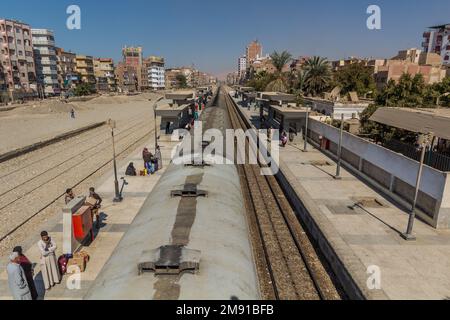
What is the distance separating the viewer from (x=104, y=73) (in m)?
163

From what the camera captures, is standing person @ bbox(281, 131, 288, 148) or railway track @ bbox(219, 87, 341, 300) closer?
railway track @ bbox(219, 87, 341, 300)

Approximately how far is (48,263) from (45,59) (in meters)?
123

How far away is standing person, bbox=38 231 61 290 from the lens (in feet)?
34.0

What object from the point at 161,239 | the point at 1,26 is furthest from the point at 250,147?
the point at 1,26

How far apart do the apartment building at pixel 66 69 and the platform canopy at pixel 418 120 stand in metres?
129

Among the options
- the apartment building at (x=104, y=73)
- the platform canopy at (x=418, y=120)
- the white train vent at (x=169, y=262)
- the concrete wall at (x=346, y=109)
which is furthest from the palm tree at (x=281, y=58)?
the apartment building at (x=104, y=73)

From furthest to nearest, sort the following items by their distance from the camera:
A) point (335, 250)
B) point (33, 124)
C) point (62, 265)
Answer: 1. point (33, 124)
2. point (335, 250)
3. point (62, 265)

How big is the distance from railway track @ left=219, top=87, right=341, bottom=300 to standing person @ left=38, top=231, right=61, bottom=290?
745 cm

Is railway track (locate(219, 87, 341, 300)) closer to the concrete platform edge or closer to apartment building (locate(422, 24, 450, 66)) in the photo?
the concrete platform edge

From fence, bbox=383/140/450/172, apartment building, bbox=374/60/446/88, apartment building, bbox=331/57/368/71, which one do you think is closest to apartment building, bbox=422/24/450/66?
apartment building, bbox=331/57/368/71

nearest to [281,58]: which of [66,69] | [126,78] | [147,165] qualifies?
[147,165]

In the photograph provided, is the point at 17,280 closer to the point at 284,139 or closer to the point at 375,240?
the point at 375,240

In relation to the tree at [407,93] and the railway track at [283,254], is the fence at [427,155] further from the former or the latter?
the tree at [407,93]
